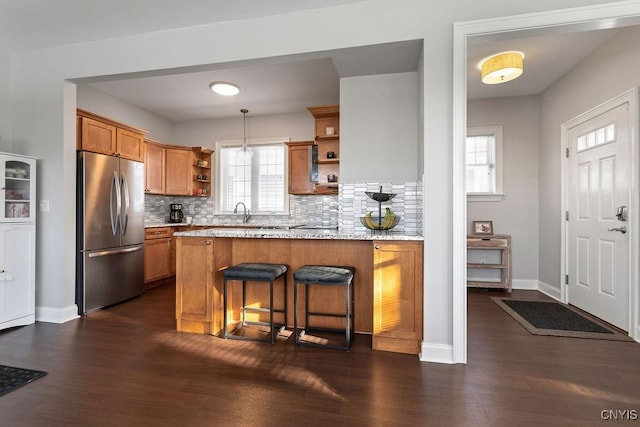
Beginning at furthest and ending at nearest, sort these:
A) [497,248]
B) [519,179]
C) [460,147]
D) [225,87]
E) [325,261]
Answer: [519,179] < [497,248] < [225,87] < [325,261] < [460,147]

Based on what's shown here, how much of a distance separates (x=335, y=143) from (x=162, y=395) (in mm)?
3623

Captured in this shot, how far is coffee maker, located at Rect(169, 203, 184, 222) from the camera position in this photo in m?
6.03

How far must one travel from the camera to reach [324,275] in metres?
2.64

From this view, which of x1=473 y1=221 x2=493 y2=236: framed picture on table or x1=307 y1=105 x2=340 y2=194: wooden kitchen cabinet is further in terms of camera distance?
x1=473 y1=221 x2=493 y2=236: framed picture on table

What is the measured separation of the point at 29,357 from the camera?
98.5 inches

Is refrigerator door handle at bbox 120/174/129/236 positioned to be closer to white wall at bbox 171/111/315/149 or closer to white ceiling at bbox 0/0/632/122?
white ceiling at bbox 0/0/632/122

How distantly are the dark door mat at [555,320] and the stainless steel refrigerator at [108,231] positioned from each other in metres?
4.53

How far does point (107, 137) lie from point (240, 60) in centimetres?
227

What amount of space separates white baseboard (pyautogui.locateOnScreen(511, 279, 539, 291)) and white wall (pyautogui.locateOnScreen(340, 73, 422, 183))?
8.84ft

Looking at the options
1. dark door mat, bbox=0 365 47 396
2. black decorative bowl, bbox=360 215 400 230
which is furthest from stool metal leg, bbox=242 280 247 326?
dark door mat, bbox=0 365 47 396

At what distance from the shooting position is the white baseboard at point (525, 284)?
4.77 metres

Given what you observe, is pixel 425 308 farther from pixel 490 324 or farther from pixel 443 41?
pixel 443 41

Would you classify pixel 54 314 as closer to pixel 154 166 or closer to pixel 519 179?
pixel 154 166

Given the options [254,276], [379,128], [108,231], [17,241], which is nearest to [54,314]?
[17,241]
